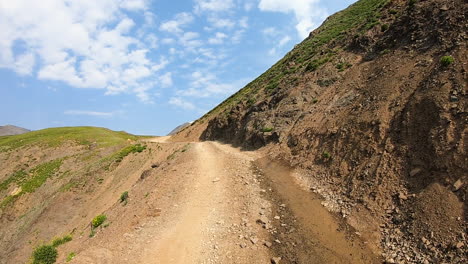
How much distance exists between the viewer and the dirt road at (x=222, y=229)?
507 inches

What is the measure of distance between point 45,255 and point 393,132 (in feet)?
73.2

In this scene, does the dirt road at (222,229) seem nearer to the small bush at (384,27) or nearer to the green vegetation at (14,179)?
the small bush at (384,27)

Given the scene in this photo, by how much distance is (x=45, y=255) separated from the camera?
1753cm

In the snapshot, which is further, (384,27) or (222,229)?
(384,27)

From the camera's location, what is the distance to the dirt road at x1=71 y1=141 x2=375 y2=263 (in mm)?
12883

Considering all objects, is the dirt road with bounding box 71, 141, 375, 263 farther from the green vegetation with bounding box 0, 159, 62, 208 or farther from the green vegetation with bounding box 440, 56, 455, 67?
the green vegetation with bounding box 0, 159, 62, 208

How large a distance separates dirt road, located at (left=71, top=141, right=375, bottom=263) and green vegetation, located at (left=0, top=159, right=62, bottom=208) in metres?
29.1

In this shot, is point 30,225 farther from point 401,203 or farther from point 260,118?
point 401,203

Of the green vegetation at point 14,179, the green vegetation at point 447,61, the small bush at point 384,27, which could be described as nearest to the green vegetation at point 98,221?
the green vegetation at point 447,61

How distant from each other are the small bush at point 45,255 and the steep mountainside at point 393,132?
54.5ft

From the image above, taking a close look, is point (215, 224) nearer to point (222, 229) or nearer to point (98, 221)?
point (222, 229)

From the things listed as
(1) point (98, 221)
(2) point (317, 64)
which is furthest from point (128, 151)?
(2) point (317, 64)

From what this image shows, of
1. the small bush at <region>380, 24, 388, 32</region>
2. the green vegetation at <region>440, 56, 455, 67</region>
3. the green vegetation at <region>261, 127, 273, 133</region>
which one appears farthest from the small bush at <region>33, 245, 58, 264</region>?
the small bush at <region>380, 24, 388, 32</region>

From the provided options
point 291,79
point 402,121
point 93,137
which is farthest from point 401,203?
point 93,137
